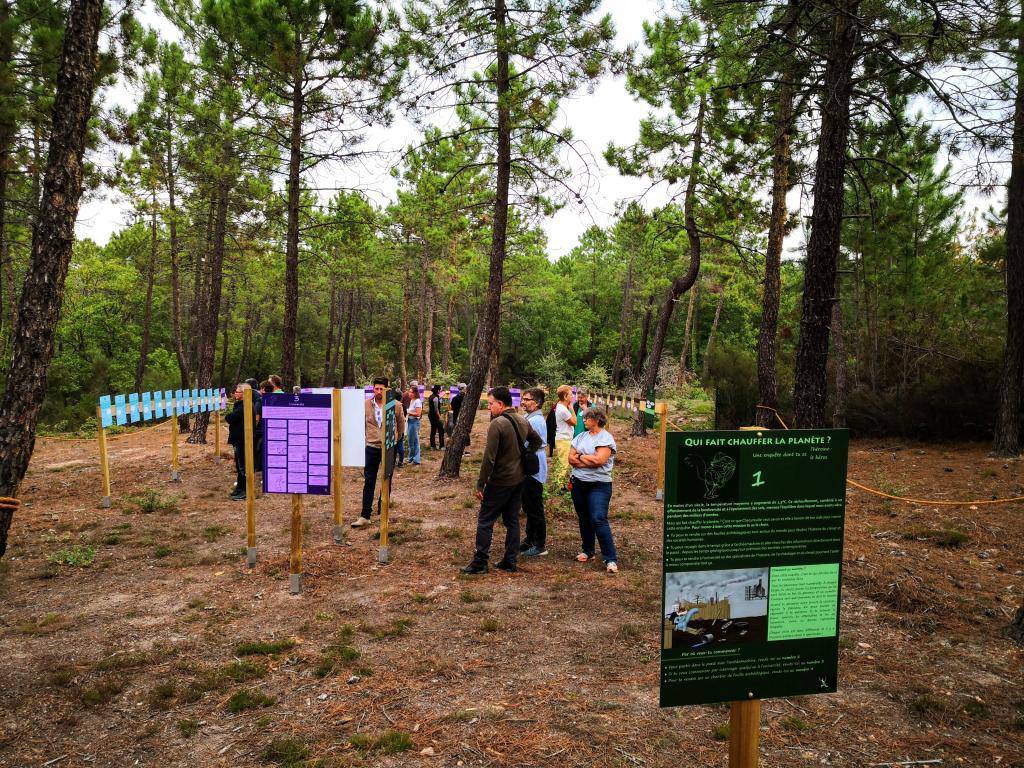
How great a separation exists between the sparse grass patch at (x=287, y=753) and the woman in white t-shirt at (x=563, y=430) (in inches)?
193

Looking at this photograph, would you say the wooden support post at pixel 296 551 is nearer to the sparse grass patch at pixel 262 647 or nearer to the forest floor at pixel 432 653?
the forest floor at pixel 432 653

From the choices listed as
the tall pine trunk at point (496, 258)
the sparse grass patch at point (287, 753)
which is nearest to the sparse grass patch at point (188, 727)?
the sparse grass patch at point (287, 753)

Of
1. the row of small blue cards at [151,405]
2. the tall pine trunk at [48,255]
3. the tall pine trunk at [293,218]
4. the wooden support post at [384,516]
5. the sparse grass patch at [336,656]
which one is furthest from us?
the tall pine trunk at [293,218]

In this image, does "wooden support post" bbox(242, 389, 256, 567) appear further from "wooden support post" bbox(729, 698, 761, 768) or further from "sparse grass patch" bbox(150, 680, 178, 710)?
"wooden support post" bbox(729, 698, 761, 768)

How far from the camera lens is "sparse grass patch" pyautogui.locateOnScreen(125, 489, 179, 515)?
901 cm

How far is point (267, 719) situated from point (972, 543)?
7800 millimetres

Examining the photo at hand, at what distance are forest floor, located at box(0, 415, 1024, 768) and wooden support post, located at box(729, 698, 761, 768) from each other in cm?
79

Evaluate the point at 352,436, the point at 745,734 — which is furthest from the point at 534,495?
the point at 745,734

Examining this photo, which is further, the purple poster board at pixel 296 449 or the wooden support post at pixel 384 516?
the wooden support post at pixel 384 516

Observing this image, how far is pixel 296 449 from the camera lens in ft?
18.8

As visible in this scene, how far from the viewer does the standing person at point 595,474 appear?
243 inches

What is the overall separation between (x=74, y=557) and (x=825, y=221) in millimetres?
8828

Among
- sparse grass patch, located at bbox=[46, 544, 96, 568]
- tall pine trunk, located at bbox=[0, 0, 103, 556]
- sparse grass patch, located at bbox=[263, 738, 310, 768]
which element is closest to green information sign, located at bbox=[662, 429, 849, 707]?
sparse grass patch, located at bbox=[263, 738, 310, 768]

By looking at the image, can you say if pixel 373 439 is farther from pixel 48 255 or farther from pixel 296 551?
pixel 48 255
